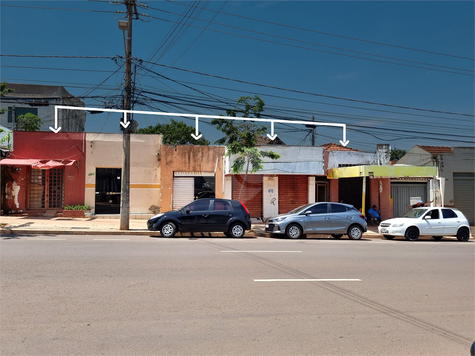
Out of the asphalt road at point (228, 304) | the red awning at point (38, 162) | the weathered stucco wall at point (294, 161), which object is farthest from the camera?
the weathered stucco wall at point (294, 161)

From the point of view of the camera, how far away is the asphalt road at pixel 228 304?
15.4 ft

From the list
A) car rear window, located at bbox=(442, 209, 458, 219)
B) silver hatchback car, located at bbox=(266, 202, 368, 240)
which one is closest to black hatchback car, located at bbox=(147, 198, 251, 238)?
silver hatchback car, located at bbox=(266, 202, 368, 240)

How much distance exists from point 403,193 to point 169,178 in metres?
14.1

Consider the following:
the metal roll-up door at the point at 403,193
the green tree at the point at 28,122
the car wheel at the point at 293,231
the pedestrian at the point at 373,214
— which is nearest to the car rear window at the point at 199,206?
the car wheel at the point at 293,231

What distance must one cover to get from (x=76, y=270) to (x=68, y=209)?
46.6 ft

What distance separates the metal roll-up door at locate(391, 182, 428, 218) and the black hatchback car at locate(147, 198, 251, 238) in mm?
12270

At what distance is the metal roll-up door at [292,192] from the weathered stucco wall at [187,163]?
11.5ft

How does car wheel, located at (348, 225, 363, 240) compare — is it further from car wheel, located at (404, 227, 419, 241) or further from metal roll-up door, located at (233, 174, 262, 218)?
metal roll-up door, located at (233, 174, 262, 218)

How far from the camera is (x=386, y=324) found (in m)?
5.54

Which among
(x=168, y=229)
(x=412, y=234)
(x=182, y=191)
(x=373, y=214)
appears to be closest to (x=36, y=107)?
(x=182, y=191)

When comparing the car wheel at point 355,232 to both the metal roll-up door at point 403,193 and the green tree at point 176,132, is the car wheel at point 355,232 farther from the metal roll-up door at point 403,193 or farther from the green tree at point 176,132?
the green tree at point 176,132

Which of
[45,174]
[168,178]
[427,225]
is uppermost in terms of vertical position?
[45,174]

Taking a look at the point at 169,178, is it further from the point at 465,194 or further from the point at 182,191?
the point at 465,194

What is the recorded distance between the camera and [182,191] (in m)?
22.5
